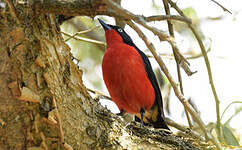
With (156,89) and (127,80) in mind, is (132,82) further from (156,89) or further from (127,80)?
(156,89)

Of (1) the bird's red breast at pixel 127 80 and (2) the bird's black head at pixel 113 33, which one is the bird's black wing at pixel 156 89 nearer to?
(1) the bird's red breast at pixel 127 80

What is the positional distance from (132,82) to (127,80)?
0.08 meters

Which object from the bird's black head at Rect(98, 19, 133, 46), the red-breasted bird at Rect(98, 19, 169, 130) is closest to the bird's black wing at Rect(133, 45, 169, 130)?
the red-breasted bird at Rect(98, 19, 169, 130)

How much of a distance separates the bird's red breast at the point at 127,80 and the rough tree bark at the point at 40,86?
155 centimetres

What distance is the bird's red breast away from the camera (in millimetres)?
4148

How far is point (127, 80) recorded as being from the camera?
13.5 ft

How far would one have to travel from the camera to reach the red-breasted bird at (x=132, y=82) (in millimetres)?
4156

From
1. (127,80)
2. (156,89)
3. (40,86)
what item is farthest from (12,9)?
(156,89)

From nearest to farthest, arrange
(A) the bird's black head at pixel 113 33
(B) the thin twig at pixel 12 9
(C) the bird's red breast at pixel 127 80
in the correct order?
(B) the thin twig at pixel 12 9, (C) the bird's red breast at pixel 127 80, (A) the bird's black head at pixel 113 33

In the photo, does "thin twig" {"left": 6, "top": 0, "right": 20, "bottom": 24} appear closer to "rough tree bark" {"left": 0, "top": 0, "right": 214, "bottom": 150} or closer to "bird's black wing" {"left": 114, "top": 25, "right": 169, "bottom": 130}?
"rough tree bark" {"left": 0, "top": 0, "right": 214, "bottom": 150}

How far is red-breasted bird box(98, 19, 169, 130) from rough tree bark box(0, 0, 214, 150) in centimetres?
155

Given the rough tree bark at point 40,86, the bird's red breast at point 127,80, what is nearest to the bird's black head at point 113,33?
the bird's red breast at point 127,80

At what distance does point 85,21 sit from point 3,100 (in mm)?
2385

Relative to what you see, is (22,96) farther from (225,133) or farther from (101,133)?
(225,133)
